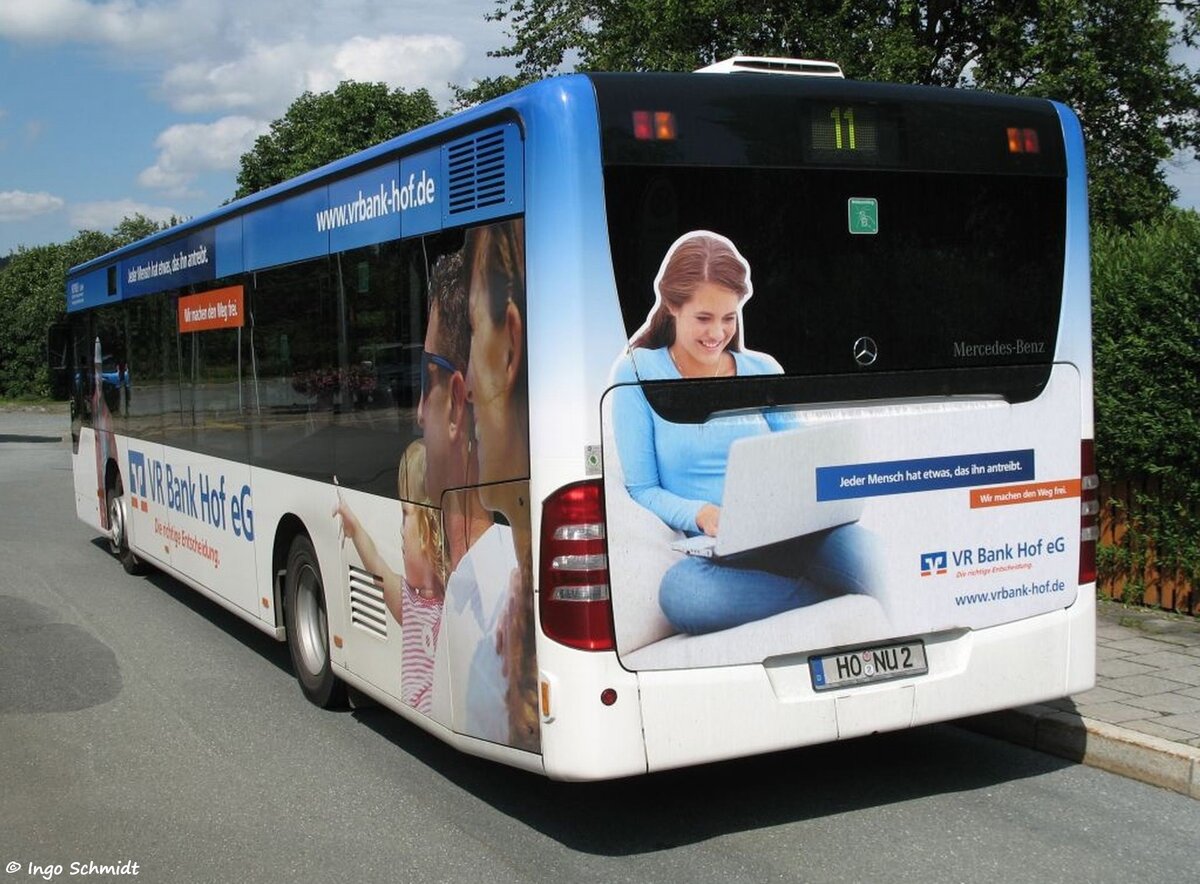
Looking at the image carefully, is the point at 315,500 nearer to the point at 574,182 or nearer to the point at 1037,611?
the point at 574,182

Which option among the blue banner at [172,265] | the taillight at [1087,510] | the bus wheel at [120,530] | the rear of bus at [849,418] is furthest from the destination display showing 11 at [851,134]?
the bus wheel at [120,530]

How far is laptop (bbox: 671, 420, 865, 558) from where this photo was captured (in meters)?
4.95

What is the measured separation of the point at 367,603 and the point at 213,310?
335 centimetres

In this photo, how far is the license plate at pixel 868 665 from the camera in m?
5.20

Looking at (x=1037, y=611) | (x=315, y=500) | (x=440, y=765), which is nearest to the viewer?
(x=1037, y=611)

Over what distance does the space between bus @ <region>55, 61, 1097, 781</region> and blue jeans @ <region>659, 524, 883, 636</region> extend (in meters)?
0.01

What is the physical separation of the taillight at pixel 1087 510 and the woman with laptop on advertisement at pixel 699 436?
1.41m

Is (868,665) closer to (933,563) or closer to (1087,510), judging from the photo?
(933,563)

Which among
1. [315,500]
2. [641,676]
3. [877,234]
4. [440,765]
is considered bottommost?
[440,765]

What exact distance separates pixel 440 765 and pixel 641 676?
1.95 metres

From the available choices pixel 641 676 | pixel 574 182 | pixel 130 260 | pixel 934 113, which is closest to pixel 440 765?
pixel 641 676

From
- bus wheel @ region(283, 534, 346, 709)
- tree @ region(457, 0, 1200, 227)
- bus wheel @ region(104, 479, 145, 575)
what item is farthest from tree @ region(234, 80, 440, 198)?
bus wheel @ region(283, 534, 346, 709)

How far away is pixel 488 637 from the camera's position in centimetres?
523

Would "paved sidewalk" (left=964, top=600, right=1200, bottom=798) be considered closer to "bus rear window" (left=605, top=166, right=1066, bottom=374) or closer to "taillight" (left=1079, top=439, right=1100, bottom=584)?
"taillight" (left=1079, top=439, right=1100, bottom=584)
